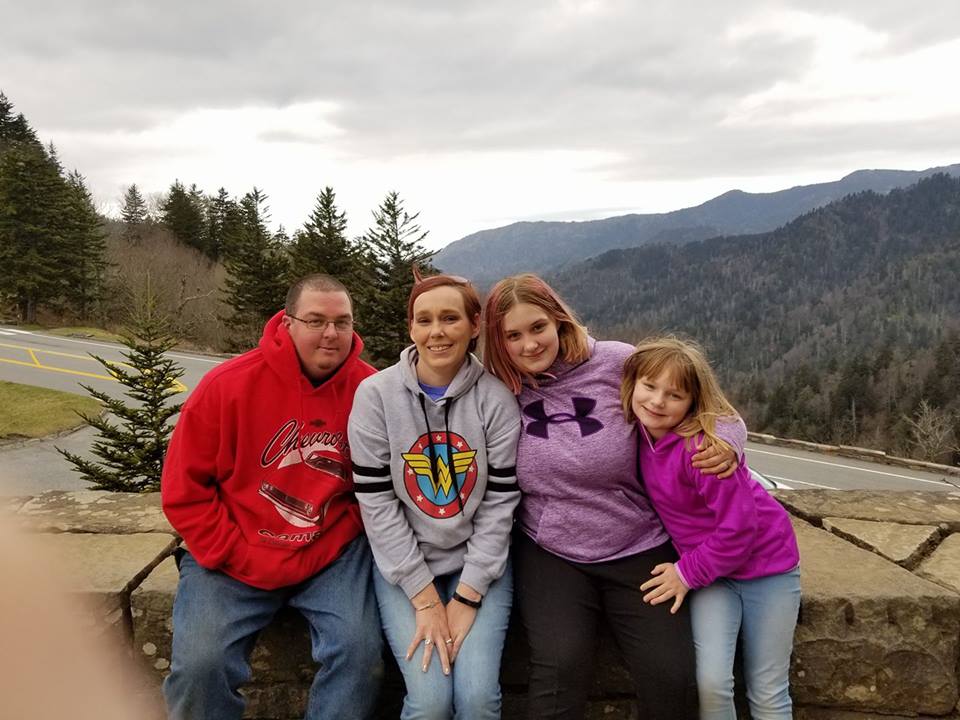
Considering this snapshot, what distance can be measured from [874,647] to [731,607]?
0.50 m

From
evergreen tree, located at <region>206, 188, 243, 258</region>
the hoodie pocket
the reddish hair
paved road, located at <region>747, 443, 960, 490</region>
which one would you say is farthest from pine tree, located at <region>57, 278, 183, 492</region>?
evergreen tree, located at <region>206, 188, 243, 258</region>

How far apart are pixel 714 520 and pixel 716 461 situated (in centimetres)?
19

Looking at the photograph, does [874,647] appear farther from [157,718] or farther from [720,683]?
[157,718]

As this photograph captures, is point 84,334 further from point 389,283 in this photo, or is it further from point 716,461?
point 716,461

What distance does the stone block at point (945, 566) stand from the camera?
2244 mm

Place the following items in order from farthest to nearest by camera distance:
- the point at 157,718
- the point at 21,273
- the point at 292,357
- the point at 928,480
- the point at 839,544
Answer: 1. the point at 21,273
2. the point at 928,480
3. the point at 839,544
4. the point at 292,357
5. the point at 157,718

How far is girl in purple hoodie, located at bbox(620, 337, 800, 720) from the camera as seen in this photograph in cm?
198

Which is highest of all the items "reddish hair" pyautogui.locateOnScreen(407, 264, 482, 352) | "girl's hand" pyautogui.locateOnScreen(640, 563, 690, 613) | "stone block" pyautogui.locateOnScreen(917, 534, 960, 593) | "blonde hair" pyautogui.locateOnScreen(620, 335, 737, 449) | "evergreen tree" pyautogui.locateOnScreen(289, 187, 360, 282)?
"evergreen tree" pyautogui.locateOnScreen(289, 187, 360, 282)

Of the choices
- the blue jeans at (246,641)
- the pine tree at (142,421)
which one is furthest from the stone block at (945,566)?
the pine tree at (142,421)

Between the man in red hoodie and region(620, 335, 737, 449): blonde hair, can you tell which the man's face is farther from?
region(620, 335, 737, 449): blonde hair

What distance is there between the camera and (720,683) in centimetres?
191

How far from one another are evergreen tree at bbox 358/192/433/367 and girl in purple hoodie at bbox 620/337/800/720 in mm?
19877

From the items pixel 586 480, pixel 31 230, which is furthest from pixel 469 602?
pixel 31 230

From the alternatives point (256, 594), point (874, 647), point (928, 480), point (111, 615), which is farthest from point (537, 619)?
point (928, 480)
